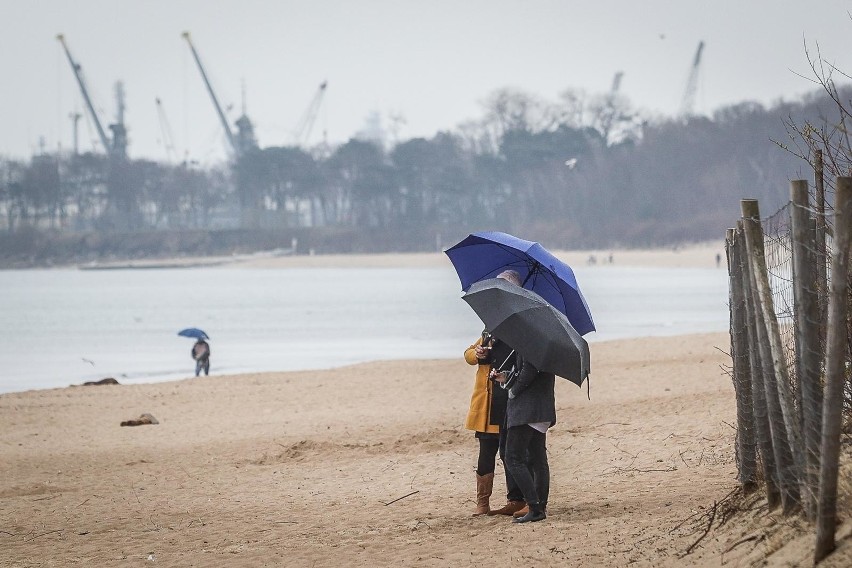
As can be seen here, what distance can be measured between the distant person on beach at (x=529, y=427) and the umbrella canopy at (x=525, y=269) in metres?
0.39

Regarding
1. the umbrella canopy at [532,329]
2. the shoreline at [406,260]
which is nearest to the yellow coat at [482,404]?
the umbrella canopy at [532,329]

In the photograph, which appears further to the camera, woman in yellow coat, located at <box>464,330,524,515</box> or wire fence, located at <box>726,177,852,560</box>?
woman in yellow coat, located at <box>464,330,524,515</box>

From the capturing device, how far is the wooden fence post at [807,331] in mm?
5723

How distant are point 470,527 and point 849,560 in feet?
11.4

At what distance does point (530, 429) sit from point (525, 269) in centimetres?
117

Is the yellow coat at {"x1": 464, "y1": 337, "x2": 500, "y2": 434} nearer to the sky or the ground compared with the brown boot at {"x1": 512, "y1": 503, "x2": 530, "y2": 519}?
nearer to the sky

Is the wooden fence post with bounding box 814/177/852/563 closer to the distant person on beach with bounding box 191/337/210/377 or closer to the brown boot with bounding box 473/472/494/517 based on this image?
the brown boot with bounding box 473/472/494/517

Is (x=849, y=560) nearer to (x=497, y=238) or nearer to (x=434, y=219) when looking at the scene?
(x=497, y=238)

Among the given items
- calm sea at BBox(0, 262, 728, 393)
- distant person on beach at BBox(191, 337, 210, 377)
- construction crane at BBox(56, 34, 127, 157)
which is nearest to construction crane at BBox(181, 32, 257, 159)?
construction crane at BBox(56, 34, 127, 157)

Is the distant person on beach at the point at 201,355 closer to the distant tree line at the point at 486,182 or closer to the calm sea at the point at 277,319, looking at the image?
the calm sea at the point at 277,319

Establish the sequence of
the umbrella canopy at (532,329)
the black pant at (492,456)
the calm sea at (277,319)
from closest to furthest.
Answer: the umbrella canopy at (532,329) → the black pant at (492,456) → the calm sea at (277,319)

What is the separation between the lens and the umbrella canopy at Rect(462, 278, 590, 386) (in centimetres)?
762

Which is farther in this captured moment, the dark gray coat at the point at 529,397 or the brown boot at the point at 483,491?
the brown boot at the point at 483,491

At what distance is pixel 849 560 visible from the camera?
5.10 m
